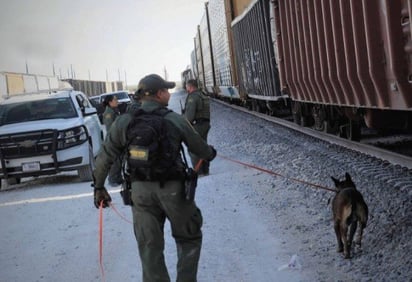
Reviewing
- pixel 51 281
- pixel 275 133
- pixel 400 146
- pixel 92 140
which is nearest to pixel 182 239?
pixel 51 281

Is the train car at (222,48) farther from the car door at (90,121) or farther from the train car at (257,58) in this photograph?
the car door at (90,121)

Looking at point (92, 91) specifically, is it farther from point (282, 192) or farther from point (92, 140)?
point (282, 192)

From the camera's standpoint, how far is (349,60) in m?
8.30

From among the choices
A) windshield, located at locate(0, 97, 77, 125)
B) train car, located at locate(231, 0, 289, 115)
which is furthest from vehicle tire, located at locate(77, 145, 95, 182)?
train car, located at locate(231, 0, 289, 115)

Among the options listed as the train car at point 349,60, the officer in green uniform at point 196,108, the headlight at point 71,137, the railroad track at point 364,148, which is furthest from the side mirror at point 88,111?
the railroad track at point 364,148

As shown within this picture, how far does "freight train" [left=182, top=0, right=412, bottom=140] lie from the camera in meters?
6.76

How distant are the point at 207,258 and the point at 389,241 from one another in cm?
165

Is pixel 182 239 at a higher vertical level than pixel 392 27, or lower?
lower

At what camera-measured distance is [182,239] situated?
4199 mm

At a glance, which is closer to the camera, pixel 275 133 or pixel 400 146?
pixel 400 146

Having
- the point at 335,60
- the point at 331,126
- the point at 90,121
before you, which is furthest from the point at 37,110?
the point at 331,126

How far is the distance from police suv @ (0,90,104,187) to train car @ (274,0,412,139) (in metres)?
4.35

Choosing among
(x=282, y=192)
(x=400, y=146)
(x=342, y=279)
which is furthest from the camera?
(x=400, y=146)

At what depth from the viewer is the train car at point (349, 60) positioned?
6.68 metres
